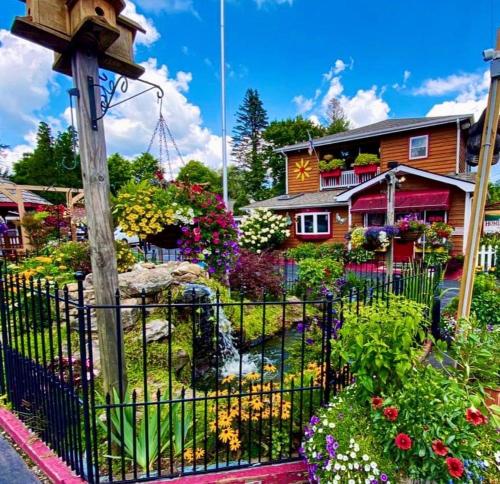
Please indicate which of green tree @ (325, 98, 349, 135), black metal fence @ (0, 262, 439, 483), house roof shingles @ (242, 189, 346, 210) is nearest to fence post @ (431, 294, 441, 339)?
black metal fence @ (0, 262, 439, 483)

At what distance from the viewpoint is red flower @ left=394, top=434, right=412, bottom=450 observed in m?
1.50

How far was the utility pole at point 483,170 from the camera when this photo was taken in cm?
224

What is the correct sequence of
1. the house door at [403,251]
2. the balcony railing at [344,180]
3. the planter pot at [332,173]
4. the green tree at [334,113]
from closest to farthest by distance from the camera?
the house door at [403,251] → the balcony railing at [344,180] → the planter pot at [332,173] → the green tree at [334,113]

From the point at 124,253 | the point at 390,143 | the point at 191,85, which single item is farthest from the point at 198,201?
the point at 390,143

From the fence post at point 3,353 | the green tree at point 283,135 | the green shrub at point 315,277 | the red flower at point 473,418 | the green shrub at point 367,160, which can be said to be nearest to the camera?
the red flower at point 473,418

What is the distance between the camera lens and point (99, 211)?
6.47ft

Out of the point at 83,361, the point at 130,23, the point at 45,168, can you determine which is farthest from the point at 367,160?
the point at 45,168

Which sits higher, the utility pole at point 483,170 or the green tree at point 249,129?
the green tree at point 249,129

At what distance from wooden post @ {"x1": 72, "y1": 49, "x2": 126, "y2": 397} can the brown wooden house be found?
322 inches

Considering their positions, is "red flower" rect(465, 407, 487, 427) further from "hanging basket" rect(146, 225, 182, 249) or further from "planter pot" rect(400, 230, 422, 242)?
"planter pot" rect(400, 230, 422, 242)

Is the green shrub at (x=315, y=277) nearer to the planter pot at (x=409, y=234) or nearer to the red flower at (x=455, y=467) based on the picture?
the planter pot at (x=409, y=234)

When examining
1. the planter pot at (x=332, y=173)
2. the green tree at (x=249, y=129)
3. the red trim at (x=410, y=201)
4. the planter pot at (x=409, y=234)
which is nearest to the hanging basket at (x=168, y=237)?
the planter pot at (x=409, y=234)

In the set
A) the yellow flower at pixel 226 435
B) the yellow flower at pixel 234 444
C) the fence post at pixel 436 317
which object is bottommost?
the yellow flower at pixel 234 444

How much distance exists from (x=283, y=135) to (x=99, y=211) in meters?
30.3
